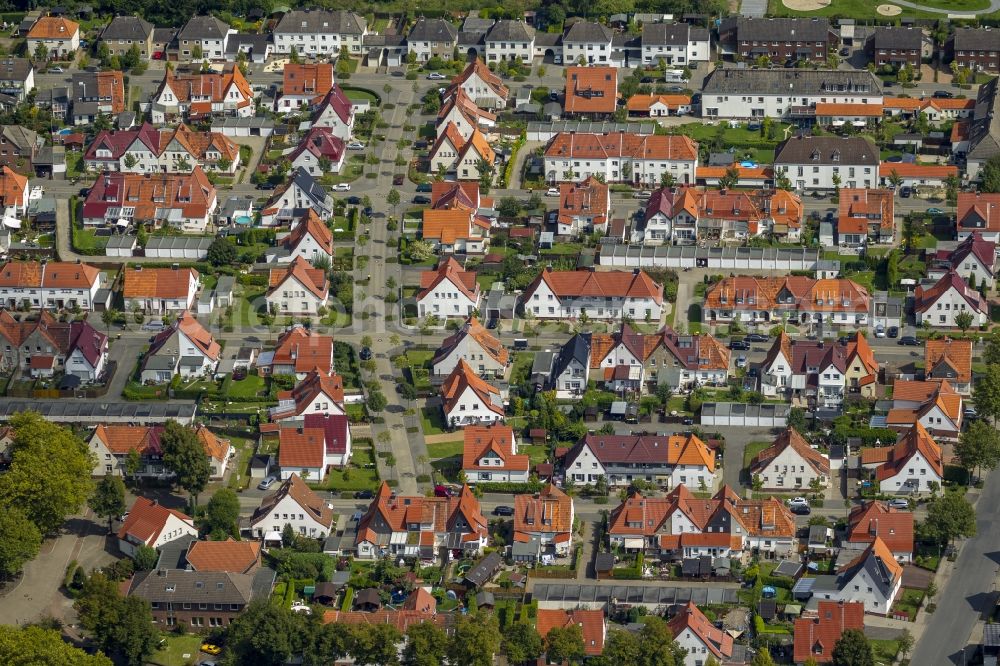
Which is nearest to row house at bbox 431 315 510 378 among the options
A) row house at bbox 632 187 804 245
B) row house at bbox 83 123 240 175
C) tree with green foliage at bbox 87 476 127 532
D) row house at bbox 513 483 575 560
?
row house at bbox 513 483 575 560

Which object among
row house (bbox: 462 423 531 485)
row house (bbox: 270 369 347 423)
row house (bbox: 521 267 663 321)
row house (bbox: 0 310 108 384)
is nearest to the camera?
row house (bbox: 462 423 531 485)

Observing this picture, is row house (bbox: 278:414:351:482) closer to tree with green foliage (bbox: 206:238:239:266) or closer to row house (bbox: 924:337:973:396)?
tree with green foliage (bbox: 206:238:239:266)

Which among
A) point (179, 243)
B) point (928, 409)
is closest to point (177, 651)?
point (179, 243)

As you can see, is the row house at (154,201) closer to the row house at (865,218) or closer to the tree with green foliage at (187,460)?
the tree with green foliage at (187,460)

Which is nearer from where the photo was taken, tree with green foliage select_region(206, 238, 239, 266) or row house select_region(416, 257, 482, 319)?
row house select_region(416, 257, 482, 319)

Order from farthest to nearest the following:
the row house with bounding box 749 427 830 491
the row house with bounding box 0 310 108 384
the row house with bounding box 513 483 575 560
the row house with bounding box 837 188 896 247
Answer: the row house with bounding box 837 188 896 247 → the row house with bounding box 0 310 108 384 → the row house with bounding box 749 427 830 491 → the row house with bounding box 513 483 575 560
